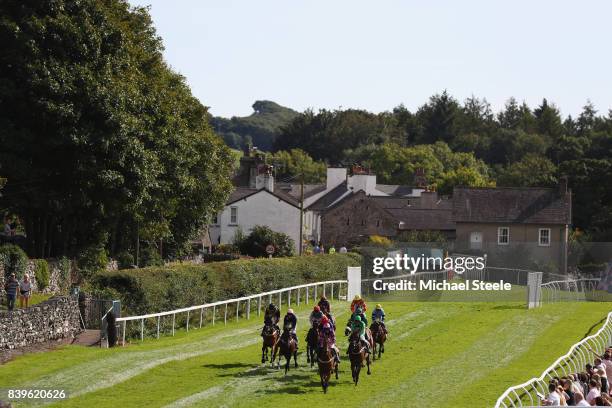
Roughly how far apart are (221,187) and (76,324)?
2838 centimetres

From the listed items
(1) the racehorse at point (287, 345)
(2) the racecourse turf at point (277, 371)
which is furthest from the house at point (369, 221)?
(1) the racehorse at point (287, 345)

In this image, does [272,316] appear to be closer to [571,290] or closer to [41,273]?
[41,273]

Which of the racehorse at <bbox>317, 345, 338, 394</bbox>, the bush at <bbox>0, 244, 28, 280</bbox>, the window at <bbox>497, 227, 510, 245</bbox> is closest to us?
the racehorse at <bbox>317, 345, 338, 394</bbox>

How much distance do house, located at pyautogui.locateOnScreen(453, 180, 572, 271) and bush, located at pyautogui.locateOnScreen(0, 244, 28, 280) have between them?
41128 mm

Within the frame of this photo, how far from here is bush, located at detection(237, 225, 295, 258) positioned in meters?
74.3

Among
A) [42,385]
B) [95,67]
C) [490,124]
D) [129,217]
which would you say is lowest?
[42,385]

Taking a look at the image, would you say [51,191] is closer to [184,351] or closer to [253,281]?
[253,281]

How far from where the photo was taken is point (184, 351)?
1266 inches

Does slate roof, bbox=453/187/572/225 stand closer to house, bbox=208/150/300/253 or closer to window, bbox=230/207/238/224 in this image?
house, bbox=208/150/300/253

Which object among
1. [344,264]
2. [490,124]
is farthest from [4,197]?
[490,124]

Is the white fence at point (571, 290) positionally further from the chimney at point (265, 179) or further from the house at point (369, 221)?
the chimney at point (265, 179)

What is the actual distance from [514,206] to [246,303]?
37453 mm

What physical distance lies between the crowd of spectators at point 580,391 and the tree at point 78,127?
84.0 ft

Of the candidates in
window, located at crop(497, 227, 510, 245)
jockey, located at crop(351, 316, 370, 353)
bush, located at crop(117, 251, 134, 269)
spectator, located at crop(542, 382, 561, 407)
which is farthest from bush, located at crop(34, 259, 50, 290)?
window, located at crop(497, 227, 510, 245)
